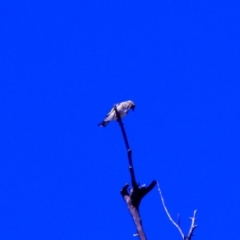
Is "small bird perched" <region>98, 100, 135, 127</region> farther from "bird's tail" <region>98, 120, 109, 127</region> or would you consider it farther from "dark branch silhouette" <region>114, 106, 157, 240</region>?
"dark branch silhouette" <region>114, 106, 157, 240</region>

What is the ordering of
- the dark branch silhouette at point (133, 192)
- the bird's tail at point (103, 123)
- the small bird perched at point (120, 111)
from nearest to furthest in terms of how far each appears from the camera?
the dark branch silhouette at point (133, 192), the small bird perched at point (120, 111), the bird's tail at point (103, 123)

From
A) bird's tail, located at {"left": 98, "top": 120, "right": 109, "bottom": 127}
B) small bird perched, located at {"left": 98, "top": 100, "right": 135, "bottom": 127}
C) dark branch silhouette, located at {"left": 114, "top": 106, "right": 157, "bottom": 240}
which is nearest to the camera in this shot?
dark branch silhouette, located at {"left": 114, "top": 106, "right": 157, "bottom": 240}

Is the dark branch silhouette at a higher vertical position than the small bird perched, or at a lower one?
lower

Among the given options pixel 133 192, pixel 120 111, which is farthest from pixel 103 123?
pixel 133 192

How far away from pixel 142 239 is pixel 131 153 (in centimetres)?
75

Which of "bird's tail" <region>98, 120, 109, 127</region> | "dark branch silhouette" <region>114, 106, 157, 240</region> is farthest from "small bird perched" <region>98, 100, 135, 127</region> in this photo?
"dark branch silhouette" <region>114, 106, 157, 240</region>

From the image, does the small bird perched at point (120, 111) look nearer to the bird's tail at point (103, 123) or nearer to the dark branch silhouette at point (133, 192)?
the bird's tail at point (103, 123)

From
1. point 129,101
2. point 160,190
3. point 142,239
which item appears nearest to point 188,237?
point 142,239

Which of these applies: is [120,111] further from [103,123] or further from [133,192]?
[133,192]

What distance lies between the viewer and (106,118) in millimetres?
11383

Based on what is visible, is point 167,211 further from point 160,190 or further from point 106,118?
point 106,118

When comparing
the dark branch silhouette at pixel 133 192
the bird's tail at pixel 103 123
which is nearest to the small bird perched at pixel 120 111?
the bird's tail at pixel 103 123

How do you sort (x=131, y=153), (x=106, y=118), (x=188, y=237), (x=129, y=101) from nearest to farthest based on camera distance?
(x=188, y=237) → (x=131, y=153) → (x=106, y=118) → (x=129, y=101)

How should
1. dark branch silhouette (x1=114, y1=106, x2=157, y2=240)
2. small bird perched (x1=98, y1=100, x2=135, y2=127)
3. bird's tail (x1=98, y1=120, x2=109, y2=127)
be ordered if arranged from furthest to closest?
bird's tail (x1=98, y1=120, x2=109, y2=127) < small bird perched (x1=98, y1=100, x2=135, y2=127) < dark branch silhouette (x1=114, y1=106, x2=157, y2=240)
